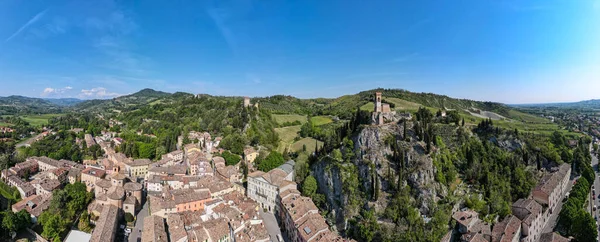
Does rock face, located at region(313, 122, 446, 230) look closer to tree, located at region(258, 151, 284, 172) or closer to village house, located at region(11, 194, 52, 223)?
tree, located at region(258, 151, 284, 172)

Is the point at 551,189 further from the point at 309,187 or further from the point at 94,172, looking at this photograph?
the point at 94,172

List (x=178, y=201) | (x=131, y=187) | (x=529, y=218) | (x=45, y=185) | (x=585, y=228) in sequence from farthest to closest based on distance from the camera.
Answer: (x=45, y=185) < (x=131, y=187) < (x=178, y=201) < (x=529, y=218) < (x=585, y=228)

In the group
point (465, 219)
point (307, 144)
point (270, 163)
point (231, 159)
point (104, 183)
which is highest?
point (307, 144)

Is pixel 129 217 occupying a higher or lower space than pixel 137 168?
lower

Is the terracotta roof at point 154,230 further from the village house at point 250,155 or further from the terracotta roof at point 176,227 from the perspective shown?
the village house at point 250,155

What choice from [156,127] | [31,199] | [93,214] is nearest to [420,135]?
[93,214]

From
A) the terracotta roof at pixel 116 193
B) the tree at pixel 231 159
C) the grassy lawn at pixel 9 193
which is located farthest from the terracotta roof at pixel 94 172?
the tree at pixel 231 159

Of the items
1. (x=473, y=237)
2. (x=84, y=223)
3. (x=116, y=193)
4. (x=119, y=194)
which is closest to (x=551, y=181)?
(x=473, y=237)
